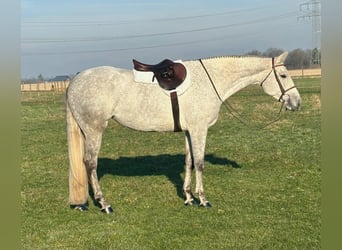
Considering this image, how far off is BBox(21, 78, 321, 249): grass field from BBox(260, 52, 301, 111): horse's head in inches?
60.4

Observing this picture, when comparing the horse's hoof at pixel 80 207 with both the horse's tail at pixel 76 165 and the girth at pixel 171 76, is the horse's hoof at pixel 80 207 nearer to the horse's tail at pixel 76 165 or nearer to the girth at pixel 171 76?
the horse's tail at pixel 76 165

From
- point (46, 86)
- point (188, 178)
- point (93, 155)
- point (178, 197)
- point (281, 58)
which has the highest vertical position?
point (46, 86)

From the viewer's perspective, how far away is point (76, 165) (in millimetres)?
5629

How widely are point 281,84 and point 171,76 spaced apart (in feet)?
5.42

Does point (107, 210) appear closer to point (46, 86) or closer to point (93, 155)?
point (93, 155)

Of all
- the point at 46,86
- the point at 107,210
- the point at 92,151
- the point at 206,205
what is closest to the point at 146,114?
the point at 92,151

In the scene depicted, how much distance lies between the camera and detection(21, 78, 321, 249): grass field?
15.3 feet

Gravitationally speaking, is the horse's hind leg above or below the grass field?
above

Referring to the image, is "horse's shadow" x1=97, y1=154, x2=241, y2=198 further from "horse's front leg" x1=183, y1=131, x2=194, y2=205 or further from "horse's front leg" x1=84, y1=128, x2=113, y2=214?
"horse's front leg" x1=84, y1=128, x2=113, y2=214

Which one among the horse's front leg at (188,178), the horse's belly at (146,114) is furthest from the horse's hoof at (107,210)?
the horse's belly at (146,114)

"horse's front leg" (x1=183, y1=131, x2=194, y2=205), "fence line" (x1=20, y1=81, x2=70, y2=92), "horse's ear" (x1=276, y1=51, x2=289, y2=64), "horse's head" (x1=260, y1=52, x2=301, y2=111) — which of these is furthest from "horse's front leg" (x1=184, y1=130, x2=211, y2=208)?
"fence line" (x1=20, y1=81, x2=70, y2=92)

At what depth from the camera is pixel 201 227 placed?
16.3 feet
